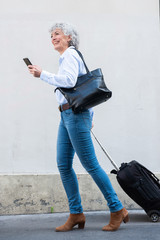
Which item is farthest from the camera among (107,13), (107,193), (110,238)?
(107,13)

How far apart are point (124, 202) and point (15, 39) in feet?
7.22

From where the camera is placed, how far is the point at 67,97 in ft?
10.0

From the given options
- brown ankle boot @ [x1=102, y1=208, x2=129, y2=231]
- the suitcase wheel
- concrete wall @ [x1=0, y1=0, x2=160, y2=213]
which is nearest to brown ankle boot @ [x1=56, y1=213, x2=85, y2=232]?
brown ankle boot @ [x1=102, y1=208, x2=129, y2=231]

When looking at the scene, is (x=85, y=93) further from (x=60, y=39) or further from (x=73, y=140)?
(x=60, y=39)

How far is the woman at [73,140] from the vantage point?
3.11 metres

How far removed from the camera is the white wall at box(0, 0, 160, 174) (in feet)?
14.3

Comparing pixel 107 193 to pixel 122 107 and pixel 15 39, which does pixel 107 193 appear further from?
pixel 15 39

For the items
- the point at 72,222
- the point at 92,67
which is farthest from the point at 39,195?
the point at 92,67

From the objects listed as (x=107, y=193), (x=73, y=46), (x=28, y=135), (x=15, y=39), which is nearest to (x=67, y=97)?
(x=73, y=46)

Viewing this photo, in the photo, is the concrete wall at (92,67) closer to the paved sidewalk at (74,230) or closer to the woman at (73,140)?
the paved sidewalk at (74,230)

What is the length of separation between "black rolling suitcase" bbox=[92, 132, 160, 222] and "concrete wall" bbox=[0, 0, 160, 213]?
1.09 metres

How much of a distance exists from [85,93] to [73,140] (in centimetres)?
40

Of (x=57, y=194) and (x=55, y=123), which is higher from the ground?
(x=55, y=123)

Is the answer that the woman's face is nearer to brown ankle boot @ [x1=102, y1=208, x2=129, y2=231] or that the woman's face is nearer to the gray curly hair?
the gray curly hair
